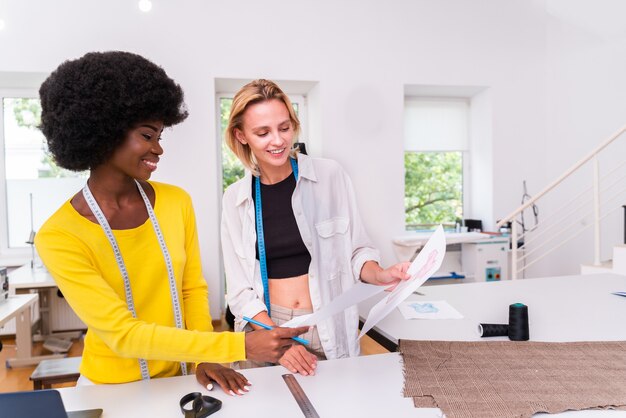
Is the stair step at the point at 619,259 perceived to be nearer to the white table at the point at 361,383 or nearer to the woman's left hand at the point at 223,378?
the white table at the point at 361,383

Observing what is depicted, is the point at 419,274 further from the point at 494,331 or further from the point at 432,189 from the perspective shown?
the point at 432,189

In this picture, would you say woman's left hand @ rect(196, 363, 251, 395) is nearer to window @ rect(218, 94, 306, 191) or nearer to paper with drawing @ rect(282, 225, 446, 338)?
paper with drawing @ rect(282, 225, 446, 338)

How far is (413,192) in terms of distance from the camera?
559 cm

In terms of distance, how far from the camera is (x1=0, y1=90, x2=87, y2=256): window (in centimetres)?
479

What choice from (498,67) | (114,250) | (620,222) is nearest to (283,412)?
(114,250)

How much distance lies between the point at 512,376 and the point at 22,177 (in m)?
5.00

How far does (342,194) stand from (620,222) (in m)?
3.97

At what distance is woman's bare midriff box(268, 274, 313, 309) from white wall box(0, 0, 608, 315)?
3140mm

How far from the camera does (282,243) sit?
1699 mm

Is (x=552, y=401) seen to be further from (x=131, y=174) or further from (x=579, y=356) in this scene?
(x=131, y=174)

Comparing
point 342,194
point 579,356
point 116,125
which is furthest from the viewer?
point 342,194

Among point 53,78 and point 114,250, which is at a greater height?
point 53,78

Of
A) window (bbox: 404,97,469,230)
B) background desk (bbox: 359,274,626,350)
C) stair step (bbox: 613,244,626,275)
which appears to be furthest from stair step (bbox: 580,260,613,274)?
window (bbox: 404,97,469,230)

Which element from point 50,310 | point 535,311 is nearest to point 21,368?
point 50,310
